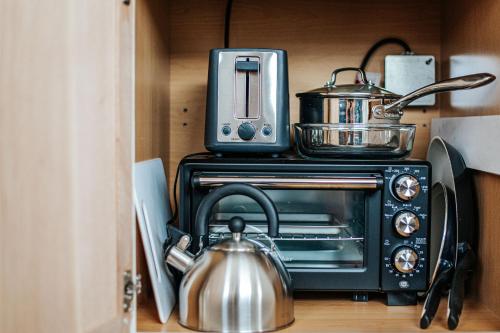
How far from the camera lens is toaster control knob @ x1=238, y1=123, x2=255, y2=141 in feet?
4.00


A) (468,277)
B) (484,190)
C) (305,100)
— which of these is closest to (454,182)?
(484,190)

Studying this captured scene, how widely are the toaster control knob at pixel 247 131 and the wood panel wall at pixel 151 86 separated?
0.57 feet

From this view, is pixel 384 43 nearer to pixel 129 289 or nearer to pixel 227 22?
pixel 227 22

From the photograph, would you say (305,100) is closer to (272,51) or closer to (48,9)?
(272,51)

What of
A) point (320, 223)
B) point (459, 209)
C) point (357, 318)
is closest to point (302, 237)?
point (320, 223)

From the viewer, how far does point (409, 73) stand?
57.1 inches

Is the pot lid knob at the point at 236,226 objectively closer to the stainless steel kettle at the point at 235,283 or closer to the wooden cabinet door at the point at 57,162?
the stainless steel kettle at the point at 235,283

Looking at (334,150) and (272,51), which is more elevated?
(272,51)

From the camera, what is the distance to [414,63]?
4.75 ft

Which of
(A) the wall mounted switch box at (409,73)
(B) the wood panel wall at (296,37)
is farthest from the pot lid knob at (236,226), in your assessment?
(A) the wall mounted switch box at (409,73)

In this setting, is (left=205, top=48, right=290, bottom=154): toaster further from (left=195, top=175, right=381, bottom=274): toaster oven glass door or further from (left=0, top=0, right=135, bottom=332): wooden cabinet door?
(left=0, top=0, right=135, bottom=332): wooden cabinet door

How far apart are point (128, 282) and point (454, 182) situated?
0.68 meters

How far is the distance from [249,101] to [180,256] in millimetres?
344

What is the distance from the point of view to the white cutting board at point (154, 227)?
1030mm
